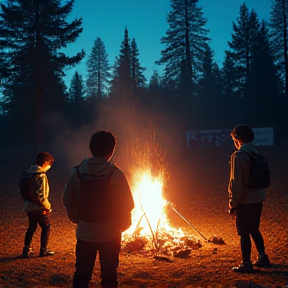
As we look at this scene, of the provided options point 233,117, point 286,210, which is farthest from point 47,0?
point 286,210

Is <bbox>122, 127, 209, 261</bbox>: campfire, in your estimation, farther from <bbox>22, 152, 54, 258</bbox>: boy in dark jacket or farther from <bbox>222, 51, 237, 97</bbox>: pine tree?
<bbox>222, 51, 237, 97</bbox>: pine tree

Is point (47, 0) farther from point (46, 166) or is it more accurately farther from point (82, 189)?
point (82, 189)

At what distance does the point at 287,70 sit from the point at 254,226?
39.2 meters

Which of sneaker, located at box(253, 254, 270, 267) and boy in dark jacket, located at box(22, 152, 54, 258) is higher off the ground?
boy in dark jacket, located at box(22, 152, 54, 258)

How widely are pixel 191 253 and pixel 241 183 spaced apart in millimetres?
2165

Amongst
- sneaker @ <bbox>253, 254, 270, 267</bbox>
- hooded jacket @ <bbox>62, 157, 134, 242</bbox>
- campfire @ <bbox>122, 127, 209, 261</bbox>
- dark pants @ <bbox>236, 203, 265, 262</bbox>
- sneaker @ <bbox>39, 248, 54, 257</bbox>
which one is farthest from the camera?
campfire @ <bbox>122, 127, 209, 261</bbox>

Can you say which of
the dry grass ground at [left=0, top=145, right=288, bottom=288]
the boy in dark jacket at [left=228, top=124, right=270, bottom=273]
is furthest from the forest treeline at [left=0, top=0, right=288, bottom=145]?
the boy in dark jacket at [left=228, top=124, right=270, bottom=273]

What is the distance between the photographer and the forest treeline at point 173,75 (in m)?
24.7

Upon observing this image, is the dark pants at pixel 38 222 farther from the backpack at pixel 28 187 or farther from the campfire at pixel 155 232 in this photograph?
the campfire at pixel 155 232

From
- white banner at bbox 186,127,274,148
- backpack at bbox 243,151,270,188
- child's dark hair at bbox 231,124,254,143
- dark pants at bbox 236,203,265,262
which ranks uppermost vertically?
white banner at bbox 186,127,274,148

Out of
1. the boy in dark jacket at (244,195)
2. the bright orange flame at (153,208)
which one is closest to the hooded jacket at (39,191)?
the bright orange flame at (153,208)

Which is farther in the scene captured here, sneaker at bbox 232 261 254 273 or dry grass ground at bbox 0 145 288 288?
sneaker at bbox 232 261 254 273

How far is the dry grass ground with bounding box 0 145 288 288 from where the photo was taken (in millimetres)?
5059

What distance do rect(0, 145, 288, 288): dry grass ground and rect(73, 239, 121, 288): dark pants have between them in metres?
1.52
